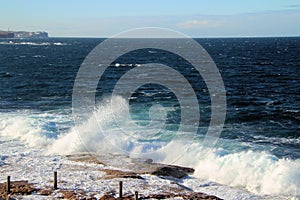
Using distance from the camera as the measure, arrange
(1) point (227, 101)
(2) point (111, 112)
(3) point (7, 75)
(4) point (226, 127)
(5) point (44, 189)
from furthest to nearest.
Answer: (3) point (7, 75) < (1) point (227, 101) < (2) point (111, 112) < (4) point (226, 127) < (5) point (44, 189)

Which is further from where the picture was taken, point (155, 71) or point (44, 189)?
point (155, 71)

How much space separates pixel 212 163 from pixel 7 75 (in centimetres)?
5622

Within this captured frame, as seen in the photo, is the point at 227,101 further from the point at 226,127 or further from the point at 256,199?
the point at 256,199

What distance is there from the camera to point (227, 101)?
48031 millimetres

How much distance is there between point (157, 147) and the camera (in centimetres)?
2958

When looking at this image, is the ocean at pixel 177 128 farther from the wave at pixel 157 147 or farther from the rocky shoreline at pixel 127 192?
the rocky shoreline at pixel 127 192

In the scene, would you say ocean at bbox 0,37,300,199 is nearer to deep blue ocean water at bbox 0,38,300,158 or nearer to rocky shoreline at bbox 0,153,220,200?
deep blue ocean water at bbox 0,38,300,158

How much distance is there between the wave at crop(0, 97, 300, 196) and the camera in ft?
76.8

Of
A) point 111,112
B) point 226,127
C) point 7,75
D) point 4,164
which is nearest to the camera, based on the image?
point 4,164

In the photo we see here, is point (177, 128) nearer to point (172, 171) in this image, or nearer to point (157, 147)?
point (157, 147)

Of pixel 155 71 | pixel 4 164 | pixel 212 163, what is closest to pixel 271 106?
pixel 212 163

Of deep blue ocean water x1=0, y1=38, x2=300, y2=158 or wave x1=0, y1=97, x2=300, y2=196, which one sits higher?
deep blue ocean water x1=0, y1=38, x2=300, y2=158

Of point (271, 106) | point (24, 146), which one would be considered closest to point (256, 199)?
point (24, 146)

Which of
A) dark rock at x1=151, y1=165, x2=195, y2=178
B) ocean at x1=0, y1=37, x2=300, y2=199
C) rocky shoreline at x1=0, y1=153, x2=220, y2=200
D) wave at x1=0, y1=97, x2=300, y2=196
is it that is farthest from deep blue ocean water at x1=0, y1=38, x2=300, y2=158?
rocky shoreline at x1=0, y1=153, x2=220, y2=200
